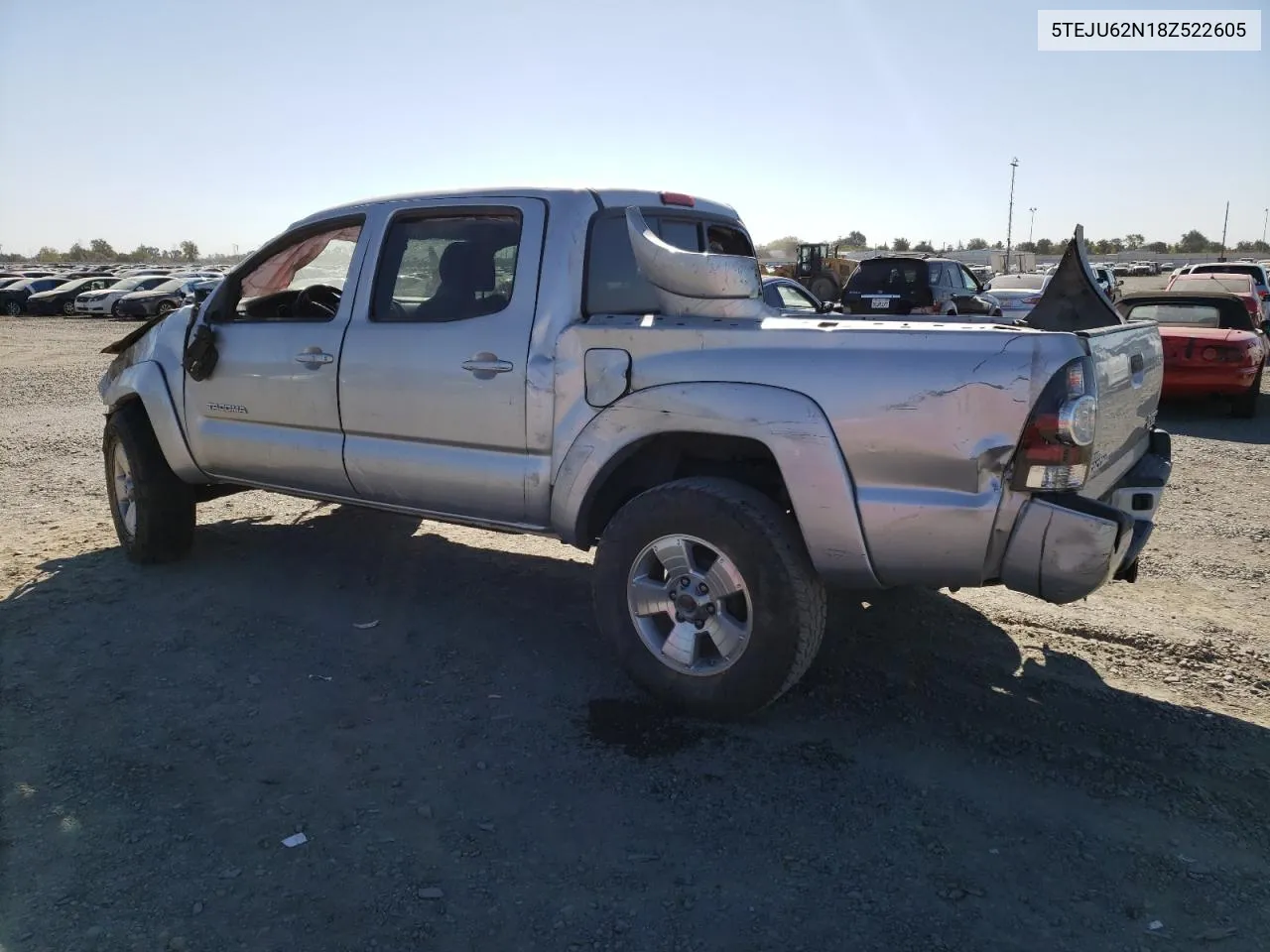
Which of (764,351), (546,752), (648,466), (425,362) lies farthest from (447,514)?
(764,351)

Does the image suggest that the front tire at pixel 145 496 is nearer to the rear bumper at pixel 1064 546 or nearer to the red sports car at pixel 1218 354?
the rear bumper at pixel 1064 546

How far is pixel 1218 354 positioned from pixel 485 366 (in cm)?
994

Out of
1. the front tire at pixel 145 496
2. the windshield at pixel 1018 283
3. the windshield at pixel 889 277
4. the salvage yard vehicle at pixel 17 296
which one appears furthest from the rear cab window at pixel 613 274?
the salvage yard vehicle at pixel 17 296

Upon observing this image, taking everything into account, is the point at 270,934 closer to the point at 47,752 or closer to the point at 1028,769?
the point at 47,752

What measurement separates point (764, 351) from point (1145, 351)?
1736 millimetres

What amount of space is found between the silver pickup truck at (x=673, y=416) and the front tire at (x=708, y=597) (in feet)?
0.04

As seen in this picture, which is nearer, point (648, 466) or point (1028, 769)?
point (1028, 769)

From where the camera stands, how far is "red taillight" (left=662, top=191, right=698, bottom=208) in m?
4.79

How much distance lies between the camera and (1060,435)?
10.4 feet

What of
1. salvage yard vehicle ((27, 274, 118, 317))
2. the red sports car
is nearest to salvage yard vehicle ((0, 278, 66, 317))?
salvage yard vehicle ((27, 274, 118, 317))

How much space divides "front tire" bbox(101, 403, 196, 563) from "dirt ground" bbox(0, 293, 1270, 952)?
0.17 metres

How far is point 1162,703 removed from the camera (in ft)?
13.2

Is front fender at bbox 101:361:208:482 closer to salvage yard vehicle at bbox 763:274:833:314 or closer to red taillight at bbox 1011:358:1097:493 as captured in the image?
red taillight at bbox 1011:358:1097:493

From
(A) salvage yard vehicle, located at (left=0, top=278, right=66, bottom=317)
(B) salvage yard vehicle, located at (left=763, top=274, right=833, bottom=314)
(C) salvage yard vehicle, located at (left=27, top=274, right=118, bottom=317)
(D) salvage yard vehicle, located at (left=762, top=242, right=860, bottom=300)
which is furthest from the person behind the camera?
(A) salvage yard vehicle, located at (left=0, top=278, right=66, bottom=317)
